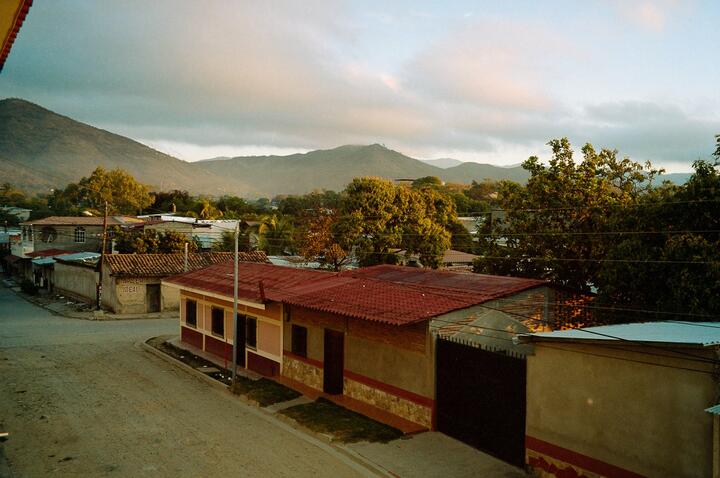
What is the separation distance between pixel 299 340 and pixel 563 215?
11.0 meters

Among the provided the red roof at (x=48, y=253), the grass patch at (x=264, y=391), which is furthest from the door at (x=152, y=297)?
the grass patch at (x=264, y=391)

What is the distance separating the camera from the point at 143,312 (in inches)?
1471

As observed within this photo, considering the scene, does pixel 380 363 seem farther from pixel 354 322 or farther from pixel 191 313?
pixel 191 313

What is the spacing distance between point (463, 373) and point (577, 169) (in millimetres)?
12095

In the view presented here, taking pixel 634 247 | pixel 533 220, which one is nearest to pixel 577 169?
pixel 533 220

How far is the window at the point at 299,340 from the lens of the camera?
60.8ft

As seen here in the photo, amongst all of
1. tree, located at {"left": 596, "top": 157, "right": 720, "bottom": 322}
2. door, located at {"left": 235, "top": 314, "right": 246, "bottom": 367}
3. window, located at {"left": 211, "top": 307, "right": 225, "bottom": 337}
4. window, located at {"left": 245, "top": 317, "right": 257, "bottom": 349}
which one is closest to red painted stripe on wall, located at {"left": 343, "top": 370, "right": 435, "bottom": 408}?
window, located at {"left": 245, "top": 317, "right": 257, "bottom": 349}

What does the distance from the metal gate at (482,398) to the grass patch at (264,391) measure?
5.42m

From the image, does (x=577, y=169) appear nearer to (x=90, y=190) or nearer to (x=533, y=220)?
(x=533, y=220)

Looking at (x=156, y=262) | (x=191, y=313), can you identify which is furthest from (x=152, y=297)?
(x=191, y=313)

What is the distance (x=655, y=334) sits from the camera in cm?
966

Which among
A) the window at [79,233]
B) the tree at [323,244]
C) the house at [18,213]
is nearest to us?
the tree at [323,244]

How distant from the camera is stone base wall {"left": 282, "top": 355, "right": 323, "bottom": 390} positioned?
17.7 m

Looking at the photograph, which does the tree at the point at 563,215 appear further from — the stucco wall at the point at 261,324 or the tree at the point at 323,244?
the tree at the point at 323,244
